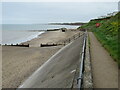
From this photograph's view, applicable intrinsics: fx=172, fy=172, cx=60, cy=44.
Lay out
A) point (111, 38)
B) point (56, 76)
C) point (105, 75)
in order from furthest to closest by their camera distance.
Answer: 1. point (111, 38)
2. point (56, 76)
3. point (105, 75)

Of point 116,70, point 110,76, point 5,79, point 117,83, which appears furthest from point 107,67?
point 5,79

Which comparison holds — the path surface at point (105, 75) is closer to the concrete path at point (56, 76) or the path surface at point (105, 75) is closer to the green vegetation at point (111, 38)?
the green vegetation at point (111, 38)

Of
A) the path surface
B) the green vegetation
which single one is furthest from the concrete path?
the green vegetation

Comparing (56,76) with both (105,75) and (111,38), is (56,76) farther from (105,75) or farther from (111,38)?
(111,38)

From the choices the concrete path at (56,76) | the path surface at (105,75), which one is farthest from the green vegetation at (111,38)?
the concrete path at (56,76)

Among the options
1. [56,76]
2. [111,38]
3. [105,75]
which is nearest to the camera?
[105,75]

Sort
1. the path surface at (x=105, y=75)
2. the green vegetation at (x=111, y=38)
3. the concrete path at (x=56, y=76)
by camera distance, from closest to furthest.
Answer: the path surface at (x=105, y=75) → the concrete path at (x=56, y=76) → the green vegetation at (x=111, y=38)


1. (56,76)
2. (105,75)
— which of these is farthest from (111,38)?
(105,75)

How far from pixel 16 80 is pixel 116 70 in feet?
20.9

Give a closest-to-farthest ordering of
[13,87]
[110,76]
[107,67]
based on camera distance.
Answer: [110,76]
[107,67]
[13,87]

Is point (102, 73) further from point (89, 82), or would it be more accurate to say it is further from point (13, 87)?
point (13, 87)

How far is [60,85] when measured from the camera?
6.55m

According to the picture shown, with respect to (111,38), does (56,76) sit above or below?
below

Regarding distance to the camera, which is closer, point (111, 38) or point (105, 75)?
point (105, 75)
